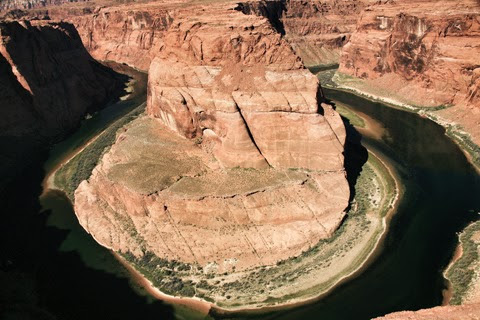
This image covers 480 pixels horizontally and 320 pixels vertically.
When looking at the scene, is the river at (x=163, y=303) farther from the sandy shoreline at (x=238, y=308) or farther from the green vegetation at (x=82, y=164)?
the green vegetation at (x=82, y=164)

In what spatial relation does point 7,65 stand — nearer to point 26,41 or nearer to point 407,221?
point 26,41

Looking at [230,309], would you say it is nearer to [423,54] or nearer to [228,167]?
[228,167]

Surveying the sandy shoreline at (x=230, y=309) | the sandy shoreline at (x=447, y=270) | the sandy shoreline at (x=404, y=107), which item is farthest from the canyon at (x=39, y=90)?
the sandy shoreline at (x=404, y=107)

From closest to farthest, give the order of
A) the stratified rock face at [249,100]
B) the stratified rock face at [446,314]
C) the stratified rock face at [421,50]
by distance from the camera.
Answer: the stratified rock face at [446,314] < the stratified rock face at [249,100] < the stratified rock face at [421,50]

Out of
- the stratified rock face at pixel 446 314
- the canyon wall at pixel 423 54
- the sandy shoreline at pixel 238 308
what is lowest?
the sandy shoreline at pixel 238 308

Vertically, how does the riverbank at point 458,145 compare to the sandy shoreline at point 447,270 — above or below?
above

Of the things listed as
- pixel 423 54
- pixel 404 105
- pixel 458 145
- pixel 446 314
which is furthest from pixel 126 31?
pixel 446 314

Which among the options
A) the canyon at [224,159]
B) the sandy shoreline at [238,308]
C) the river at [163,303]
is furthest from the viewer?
the canyon at [224,159]

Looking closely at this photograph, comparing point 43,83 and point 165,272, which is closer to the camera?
point 165,272
